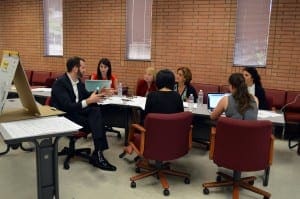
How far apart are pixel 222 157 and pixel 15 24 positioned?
22.4ft

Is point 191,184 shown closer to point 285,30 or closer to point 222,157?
point 222,157

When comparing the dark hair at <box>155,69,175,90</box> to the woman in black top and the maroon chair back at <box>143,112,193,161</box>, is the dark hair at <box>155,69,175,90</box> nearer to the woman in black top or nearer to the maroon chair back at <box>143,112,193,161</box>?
the woman in black top

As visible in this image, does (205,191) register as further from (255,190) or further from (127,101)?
(127,101)

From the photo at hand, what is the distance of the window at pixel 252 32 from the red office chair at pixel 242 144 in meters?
2.93

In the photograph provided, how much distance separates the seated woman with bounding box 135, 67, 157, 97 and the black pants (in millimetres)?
1249

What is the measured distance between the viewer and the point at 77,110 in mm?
3453

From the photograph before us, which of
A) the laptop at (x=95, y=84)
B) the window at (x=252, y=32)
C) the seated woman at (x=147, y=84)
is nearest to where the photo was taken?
the laptop at (x=95, y=84)

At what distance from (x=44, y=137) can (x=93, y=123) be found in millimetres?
1447

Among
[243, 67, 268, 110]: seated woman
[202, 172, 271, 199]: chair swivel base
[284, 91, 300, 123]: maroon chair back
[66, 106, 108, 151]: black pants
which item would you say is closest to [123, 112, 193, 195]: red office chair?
[202, 172, 271, 199]: chair swivel base

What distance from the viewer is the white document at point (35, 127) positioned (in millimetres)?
1942

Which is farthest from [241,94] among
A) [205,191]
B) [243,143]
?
[205,191]

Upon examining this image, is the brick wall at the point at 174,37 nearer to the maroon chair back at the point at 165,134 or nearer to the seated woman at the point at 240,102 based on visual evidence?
the seated woman at the point at 240,102


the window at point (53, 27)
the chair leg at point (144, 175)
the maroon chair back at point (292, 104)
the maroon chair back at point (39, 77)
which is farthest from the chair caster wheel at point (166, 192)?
the window at point (53, 27)

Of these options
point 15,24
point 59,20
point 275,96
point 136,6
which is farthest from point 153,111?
point 15,24
